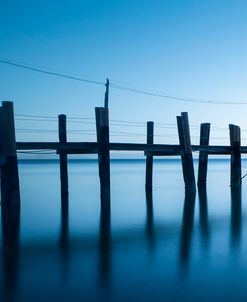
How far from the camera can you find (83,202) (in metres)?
12.9

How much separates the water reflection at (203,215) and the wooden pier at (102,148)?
2.57 feet

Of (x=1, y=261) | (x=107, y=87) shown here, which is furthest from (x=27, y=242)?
(x=107, y=87)

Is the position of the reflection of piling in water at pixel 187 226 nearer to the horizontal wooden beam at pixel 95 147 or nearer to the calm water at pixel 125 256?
the calm water at pixel 125 256

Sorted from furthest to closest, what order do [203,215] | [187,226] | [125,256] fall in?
1. [203,215]
2. [187,226]
3. [125,256]

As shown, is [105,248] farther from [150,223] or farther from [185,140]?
[185,140]

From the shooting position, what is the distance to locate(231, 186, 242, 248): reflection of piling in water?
7.08m

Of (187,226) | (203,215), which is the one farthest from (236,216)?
(187,226)

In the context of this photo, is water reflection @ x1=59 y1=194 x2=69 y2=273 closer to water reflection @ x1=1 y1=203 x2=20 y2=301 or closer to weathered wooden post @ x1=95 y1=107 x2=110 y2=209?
water reflection @ x1=1 y1=203 x2=20 y2=301

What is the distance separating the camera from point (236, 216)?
9.89 metres

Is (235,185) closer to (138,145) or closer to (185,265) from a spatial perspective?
(138,145)

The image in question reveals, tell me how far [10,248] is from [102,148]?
4.26 m

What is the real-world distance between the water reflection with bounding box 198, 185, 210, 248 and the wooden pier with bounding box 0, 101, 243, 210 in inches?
30.9

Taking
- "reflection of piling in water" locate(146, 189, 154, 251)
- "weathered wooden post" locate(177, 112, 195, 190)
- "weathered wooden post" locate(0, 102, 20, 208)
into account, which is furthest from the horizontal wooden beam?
"reflection of piling in water" locate(146, 189, 154, 251)

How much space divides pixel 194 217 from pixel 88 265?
16.6 ft
